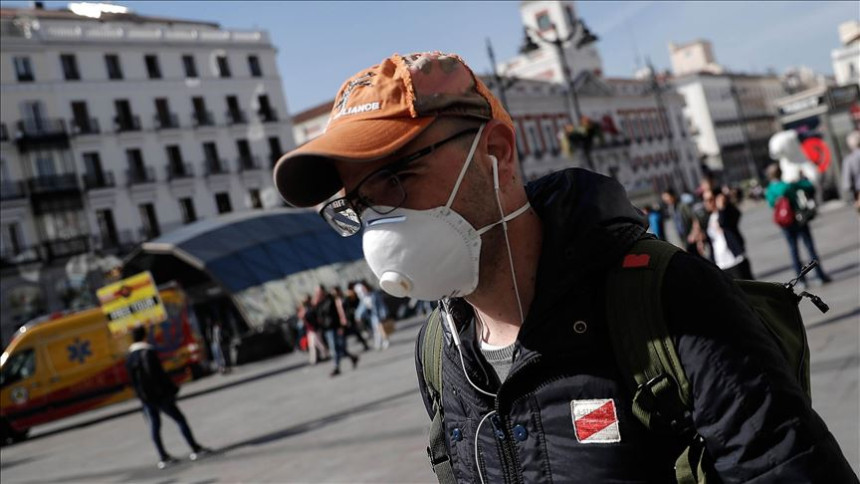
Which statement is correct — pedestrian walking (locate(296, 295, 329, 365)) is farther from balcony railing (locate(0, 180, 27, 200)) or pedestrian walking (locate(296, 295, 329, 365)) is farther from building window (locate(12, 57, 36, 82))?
balcony railing (locate(0, 180, 27, 200))

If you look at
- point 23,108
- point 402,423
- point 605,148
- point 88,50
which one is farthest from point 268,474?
point 605,148

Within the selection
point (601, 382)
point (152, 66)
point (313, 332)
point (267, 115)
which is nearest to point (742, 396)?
point (601, 382)

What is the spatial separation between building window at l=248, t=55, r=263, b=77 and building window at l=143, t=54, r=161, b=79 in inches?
332

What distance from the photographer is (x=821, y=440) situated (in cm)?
132

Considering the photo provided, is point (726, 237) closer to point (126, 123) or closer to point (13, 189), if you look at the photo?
point (13, 189)

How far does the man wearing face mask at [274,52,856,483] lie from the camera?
4.44 ft

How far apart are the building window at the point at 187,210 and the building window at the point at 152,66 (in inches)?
369

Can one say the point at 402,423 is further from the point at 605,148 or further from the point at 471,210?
the point at 605,148

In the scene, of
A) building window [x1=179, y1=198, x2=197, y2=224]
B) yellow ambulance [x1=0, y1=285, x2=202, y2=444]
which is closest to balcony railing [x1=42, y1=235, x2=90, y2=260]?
building window [x1=179, y1=198, x2=197, y2=224]

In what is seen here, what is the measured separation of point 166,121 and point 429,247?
4585 centimetres

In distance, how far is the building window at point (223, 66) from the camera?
152 ft

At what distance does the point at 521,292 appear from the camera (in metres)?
1.71

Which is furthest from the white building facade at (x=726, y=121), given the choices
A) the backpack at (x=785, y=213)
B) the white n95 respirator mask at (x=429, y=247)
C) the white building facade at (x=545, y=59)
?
the white n95 respirator mask at (x=429, y=247)

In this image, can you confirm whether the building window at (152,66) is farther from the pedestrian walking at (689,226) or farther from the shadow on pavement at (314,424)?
the pedestrian walking at (689,226)
